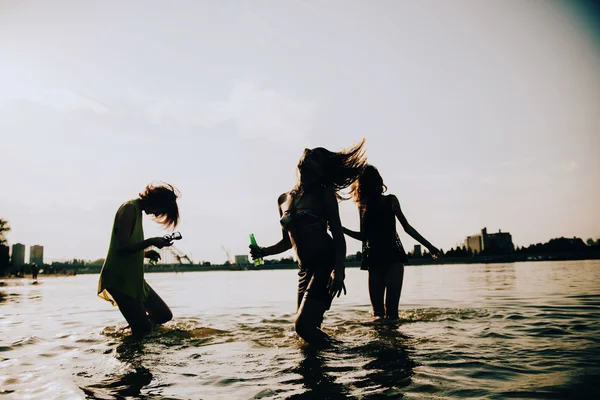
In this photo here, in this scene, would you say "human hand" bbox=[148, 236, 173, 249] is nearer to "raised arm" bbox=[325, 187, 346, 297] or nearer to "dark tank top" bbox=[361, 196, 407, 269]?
"raised arm" bbox=[325, 187, 346, 297]

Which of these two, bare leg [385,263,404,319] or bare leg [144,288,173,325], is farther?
bare leg [385,263,404,319]

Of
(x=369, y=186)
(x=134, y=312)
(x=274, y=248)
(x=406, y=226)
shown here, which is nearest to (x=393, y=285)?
(x=406, y=226)

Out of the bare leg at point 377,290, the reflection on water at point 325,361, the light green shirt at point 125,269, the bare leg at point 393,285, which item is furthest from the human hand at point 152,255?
the bare leg at point 393,285

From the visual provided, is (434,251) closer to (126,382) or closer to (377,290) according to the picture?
(377,290)

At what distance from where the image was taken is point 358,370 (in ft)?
13.3

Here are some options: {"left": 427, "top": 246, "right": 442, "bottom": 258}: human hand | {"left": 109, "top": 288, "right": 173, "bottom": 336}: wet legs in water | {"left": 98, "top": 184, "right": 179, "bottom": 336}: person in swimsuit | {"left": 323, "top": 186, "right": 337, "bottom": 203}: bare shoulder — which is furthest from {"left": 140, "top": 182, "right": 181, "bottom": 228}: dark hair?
{"left": 427, "top": 246, "right": 442, "bottom": 258}: human hand

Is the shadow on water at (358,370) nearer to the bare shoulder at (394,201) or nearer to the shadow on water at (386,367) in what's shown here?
the shadow on water at (386,367)

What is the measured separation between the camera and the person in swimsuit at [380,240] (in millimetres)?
7250

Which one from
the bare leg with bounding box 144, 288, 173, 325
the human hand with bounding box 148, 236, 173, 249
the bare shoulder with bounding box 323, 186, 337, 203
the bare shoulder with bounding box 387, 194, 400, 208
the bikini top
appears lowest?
the bare leg with bounding box 144, 288, 173, 325

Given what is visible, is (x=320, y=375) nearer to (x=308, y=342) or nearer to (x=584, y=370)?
(x=308, y=342)

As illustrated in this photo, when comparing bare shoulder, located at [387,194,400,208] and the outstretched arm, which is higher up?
bare shoulder, located at [387,194,400,208]

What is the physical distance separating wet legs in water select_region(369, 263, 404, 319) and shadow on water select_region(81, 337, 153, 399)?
157 inches

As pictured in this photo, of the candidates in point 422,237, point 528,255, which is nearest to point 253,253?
point 422,237

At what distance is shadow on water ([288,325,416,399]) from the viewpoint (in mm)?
3361
